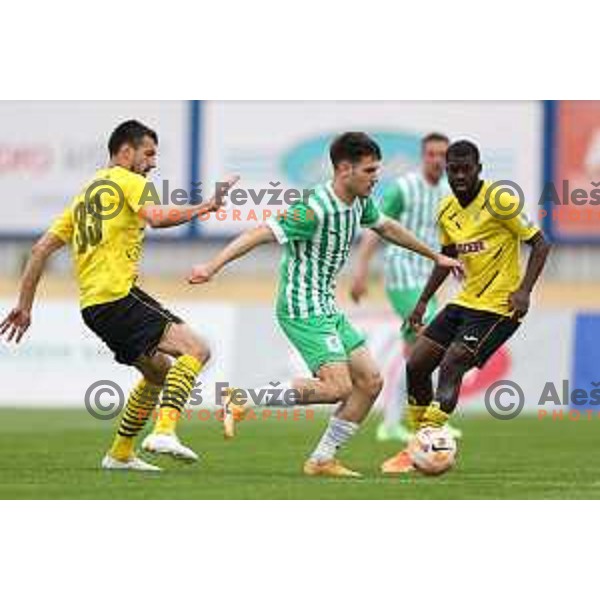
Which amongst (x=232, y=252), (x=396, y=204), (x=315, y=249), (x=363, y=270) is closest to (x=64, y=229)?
(x=232, y=252)

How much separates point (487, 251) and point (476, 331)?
1.80 feet

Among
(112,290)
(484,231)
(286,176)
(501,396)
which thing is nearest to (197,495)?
(112,290)

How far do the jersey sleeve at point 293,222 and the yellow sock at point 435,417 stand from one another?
140 cm

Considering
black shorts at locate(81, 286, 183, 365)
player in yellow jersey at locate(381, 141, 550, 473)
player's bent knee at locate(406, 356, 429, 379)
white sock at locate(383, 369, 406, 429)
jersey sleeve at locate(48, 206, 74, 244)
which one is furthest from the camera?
white sock at locate(383, 369, 406, 429)

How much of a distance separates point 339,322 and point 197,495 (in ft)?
6.42

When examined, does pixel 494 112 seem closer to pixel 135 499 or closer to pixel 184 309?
pixel 184 309

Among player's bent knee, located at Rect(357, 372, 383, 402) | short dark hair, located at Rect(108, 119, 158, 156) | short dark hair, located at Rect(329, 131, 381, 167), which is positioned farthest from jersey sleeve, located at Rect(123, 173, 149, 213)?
player's bent knee, located at Rect(357, 372, 383, 402)

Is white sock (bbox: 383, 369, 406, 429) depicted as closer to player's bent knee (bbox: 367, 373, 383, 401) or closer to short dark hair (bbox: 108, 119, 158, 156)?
player's bent knee (bbox: 367, 373, 383, 401)

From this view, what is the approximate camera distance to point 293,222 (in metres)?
11.7

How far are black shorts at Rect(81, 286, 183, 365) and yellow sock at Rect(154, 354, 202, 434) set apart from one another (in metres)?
0.23

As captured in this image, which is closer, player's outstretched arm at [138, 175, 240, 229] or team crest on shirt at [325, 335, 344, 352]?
player's outstretched arm at [138, 175, 240, 229]

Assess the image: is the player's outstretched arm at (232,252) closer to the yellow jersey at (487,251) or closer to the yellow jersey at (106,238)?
the yellow jersey at (106,238)

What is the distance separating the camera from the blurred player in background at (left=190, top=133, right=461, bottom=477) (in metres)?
11.7

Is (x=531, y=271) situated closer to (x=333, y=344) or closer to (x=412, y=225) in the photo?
(x=333, y=344)
